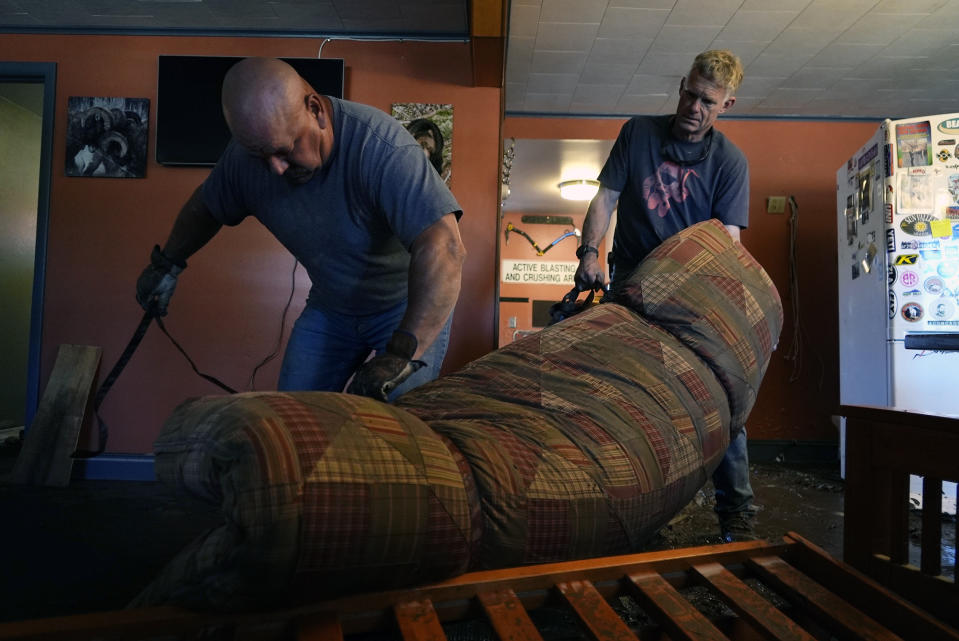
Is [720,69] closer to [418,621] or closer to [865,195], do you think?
[418,621]

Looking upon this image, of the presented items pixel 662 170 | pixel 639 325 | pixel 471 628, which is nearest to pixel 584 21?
pixel 662 170

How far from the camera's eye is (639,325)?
4.51 feet

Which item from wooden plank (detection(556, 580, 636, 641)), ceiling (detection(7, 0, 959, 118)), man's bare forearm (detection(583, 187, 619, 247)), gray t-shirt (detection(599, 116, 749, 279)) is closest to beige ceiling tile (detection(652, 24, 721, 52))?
ceiling (detection(7, 0, 959, 118))

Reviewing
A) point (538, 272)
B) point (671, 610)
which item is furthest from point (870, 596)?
point (538, 272)

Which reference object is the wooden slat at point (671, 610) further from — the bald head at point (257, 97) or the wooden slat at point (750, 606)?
the bald head at point (257, 97)

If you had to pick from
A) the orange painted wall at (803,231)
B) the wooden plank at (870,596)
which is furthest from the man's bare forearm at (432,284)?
the orange painted wall at (803,231)

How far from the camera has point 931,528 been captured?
1.04 m

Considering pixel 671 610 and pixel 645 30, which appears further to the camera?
pixel 645 30

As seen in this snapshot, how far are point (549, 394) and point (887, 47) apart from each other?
11.7 ft

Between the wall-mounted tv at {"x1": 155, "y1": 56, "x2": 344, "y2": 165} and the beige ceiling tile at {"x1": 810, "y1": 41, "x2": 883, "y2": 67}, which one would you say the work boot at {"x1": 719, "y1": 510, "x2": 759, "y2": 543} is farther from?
the beige ceiling tile at {"x1": 810, "y1": 41, "x2": 883, "y2": 67}

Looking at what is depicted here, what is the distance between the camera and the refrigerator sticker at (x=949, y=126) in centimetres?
285

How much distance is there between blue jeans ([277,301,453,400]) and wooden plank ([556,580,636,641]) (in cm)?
80

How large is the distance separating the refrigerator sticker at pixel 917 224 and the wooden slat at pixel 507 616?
9.44 ft

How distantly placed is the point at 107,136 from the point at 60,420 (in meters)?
1.51
